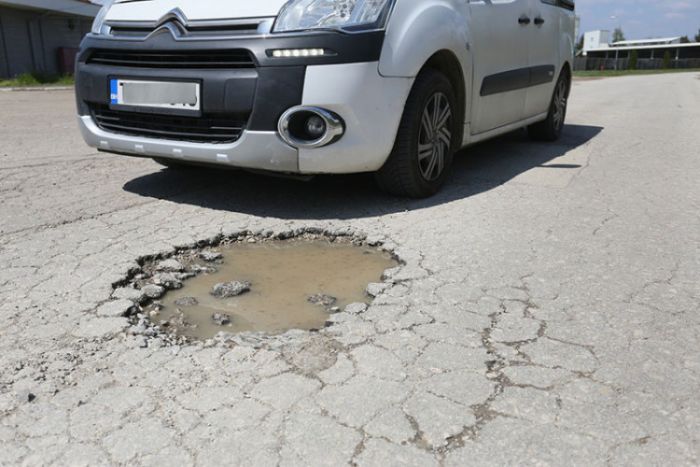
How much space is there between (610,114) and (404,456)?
9410mm

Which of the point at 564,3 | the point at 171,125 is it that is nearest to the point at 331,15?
the point at 171,125

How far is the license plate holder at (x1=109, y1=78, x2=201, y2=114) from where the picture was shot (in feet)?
11.8

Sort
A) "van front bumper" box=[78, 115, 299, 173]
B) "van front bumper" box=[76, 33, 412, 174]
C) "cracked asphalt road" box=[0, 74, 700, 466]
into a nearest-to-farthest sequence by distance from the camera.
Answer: "cracked asphalt road" box=[0, 74, 700, 466] → "van front bumper" box=[76, 33, 412, 174] → "van front bumper" box=[78, 115, 299, 173]

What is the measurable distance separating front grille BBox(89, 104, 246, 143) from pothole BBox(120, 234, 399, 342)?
2.09 ft

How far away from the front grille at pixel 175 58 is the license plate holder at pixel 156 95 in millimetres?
110

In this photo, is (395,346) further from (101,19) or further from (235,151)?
(101,19)

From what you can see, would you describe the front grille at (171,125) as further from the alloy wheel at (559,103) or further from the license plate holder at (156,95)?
the alloy wheel at (559,103)

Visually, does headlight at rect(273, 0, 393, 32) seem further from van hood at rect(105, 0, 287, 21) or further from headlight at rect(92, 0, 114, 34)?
headlight at rect(92, 0, 114, 34)

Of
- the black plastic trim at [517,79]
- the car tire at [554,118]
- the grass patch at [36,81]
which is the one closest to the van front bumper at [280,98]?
the black plastic trim at [517,79]

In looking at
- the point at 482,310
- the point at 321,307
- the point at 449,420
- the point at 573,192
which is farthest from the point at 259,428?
the point at 573,192

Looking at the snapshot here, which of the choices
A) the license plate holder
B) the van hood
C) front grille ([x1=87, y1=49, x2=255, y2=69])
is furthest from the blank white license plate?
the van hood

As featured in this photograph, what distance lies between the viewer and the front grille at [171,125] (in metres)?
3.64

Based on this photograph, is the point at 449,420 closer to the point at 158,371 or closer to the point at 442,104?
the point at 158,371

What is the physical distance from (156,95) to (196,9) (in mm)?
527
